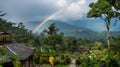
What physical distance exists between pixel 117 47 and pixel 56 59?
59.7 feet

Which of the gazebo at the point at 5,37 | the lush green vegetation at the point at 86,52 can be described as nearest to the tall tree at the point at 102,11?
the lush green vegetation at the point at 86,52

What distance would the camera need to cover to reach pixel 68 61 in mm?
42844

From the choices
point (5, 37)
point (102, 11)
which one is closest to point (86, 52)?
point (102, 11)

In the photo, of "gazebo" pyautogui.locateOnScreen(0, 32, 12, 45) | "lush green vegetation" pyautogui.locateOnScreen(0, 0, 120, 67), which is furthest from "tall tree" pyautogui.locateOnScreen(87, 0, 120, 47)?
"gazebo" pyautogui.locateOnScreen(0, 32, 12, 45)

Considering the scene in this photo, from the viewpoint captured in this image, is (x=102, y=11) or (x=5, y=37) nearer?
(x=5, y=37)

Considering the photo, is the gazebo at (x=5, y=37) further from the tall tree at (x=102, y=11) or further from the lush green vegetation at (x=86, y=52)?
the tall tree at (x=102, y=11)

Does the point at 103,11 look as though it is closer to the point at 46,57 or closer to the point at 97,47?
the point at 46,57

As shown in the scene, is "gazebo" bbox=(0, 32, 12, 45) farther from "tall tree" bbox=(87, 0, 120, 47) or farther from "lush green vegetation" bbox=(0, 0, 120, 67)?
"tall tree" bbox=(87, 0, 120, 47)

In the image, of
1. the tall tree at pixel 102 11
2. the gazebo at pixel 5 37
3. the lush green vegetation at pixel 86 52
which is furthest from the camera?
the tall tree at pixel 102 11

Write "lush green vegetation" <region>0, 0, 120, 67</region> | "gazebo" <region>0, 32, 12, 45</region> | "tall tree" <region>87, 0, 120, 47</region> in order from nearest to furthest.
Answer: "lush green vegetation" <region>0, 0, 120, 67</region>
"gazebo" <region>0, 32, 12, 45</region>
"tall tree" <region>87, 0, 120, 47</region>

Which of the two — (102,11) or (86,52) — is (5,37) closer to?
(102,11)

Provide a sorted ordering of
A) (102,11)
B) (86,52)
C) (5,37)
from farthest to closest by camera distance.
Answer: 1. (86,52)
2. (102,11)
3. (5,37)

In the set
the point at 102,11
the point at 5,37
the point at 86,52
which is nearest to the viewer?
the point at 5,37

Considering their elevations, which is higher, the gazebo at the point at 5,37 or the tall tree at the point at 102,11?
the tall tree at the point at 102,11
